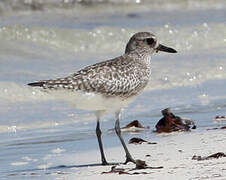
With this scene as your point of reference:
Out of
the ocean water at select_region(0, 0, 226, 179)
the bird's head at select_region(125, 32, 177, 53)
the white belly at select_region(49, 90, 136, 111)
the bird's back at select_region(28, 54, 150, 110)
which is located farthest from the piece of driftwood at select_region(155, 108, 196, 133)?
the white belly at select_region(49, 90, 136, 111)

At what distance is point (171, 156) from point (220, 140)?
619 millimetres

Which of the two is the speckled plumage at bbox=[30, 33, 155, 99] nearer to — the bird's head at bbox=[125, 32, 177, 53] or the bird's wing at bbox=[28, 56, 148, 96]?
A: the bird's wing at bbox=[28, 56, 148, 96]

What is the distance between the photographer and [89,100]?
729 cm

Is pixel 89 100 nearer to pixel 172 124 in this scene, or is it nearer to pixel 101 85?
pixel 101 85

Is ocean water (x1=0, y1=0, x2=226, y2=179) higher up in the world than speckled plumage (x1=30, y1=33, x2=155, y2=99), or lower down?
lower down

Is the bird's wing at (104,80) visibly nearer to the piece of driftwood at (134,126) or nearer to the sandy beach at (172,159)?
the sandy beach at (172,159)

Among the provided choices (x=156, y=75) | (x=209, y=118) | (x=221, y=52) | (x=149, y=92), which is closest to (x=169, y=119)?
(x=209, y=118)

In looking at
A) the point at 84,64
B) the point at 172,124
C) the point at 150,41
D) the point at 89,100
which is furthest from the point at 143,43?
the point at 84,64

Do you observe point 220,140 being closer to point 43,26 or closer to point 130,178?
point 130,178

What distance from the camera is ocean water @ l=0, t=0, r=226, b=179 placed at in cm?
842

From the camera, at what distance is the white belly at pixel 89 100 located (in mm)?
7230

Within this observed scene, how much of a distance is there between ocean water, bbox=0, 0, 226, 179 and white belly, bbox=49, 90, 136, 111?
21.0 inches

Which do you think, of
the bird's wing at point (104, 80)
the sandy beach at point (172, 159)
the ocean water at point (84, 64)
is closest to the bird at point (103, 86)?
the bird's wing at point (104, 80)

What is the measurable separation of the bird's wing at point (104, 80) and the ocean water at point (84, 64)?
70cm
